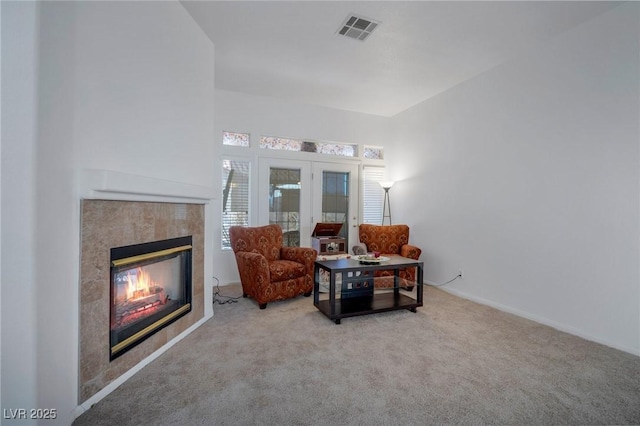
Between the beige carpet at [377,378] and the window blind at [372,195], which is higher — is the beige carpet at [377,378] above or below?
below

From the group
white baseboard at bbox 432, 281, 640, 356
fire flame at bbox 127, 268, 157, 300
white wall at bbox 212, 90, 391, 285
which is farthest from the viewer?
white wall at bbox 212, 90, 391, 285

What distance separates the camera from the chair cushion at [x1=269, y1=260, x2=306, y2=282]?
3.48 metres

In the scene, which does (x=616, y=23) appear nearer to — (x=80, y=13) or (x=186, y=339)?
(x=80, y=13)

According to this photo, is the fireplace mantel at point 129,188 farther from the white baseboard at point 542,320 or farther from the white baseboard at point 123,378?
the white baseboard at point 542,320

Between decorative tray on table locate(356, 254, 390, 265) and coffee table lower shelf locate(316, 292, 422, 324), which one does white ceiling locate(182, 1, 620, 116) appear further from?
coffee table lower shelf locate(316, 292, 422, 324)

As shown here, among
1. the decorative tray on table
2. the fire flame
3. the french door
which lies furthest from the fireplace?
the french door

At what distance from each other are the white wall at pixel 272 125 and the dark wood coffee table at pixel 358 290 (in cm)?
187

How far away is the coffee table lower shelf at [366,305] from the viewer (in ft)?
9.97

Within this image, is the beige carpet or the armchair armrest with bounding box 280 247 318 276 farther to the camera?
the armchair armrest with bounding box 280 247 318 276

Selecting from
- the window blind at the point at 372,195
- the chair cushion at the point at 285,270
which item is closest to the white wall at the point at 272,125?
the window blind at the point at 372,195

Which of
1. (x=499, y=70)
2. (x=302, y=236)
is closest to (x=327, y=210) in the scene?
(x=302, y=236)

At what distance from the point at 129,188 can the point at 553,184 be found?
12.5 feet

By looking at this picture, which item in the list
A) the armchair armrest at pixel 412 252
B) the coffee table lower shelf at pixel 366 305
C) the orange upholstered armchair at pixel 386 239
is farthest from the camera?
the orange upholstered armchair at pixel 386 239

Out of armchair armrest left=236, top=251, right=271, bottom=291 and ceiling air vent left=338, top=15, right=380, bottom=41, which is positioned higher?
ceiling air vent left=338, top=15, right=380, bottom=41
